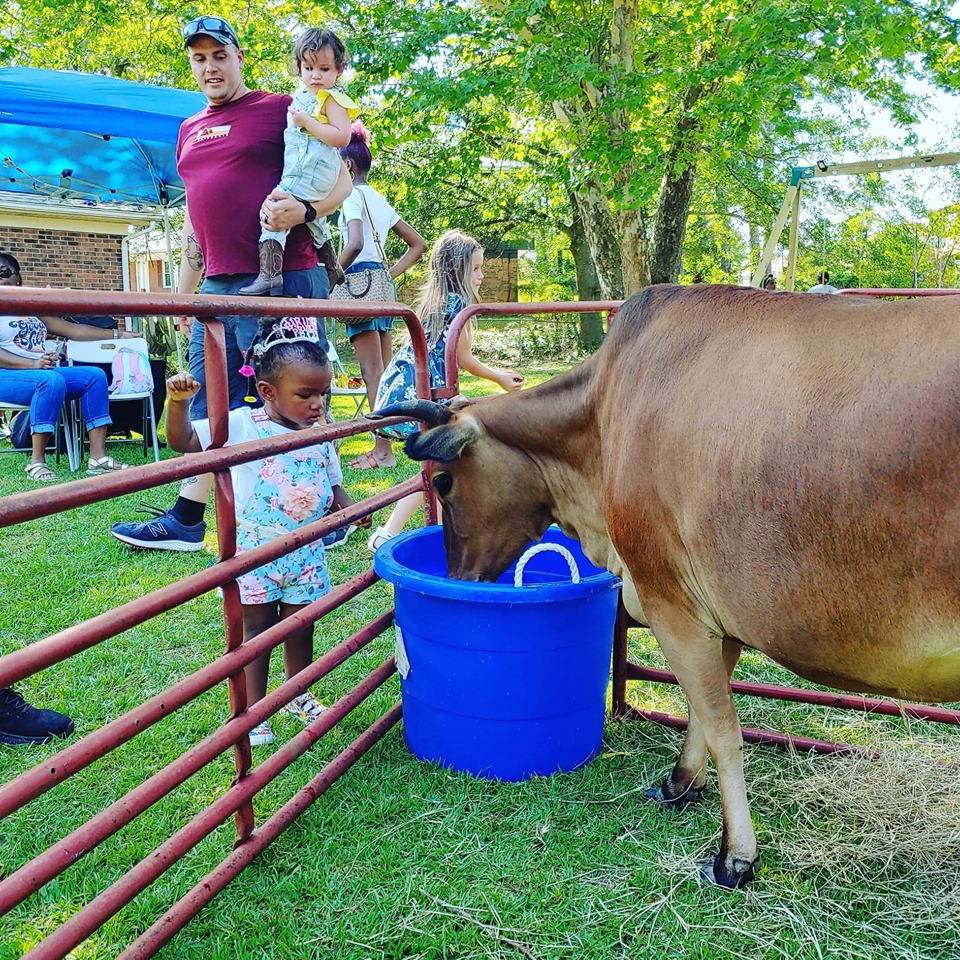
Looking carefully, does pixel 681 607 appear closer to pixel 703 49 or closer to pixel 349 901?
pixel 349 901

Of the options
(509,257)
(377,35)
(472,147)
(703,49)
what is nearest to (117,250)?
(472,147)

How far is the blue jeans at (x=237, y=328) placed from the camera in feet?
14.1

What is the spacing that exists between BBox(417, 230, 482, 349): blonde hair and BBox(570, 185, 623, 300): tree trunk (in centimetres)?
918

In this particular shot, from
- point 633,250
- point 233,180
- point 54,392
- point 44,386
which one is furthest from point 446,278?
point 633,250

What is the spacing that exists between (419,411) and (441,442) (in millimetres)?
139

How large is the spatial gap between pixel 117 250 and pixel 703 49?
13555mm

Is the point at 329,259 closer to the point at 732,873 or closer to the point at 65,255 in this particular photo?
the point at 732,873

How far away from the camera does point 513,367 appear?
67.2ft

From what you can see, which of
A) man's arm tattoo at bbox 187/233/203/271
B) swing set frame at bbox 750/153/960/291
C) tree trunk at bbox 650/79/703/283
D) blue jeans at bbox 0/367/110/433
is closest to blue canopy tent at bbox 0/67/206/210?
blue jeans at bbox 0/367/110/433

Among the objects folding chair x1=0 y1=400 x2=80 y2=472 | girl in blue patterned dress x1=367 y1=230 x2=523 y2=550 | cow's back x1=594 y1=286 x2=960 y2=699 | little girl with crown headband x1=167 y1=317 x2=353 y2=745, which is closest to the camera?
cow's back x1=594 y1=286 x2=960 y2=699

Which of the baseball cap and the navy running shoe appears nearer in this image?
the baseball cap

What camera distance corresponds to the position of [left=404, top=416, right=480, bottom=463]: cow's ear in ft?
9.78

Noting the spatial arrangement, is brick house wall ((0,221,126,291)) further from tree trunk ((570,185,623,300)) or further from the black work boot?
the black work boot

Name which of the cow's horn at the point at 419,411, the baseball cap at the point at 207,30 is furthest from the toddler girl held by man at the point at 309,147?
the cow's horn at the point at 419,411
